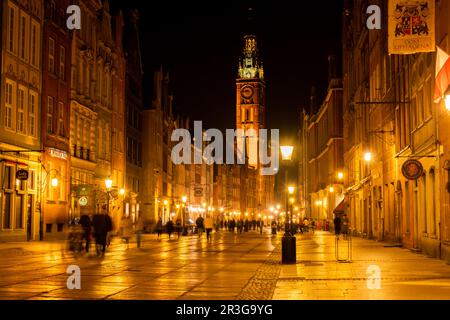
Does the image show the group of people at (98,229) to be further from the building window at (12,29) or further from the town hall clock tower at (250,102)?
the town hall clock tower at (250,102)

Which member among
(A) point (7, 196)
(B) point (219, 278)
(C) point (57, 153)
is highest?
(C) point (57, 153)

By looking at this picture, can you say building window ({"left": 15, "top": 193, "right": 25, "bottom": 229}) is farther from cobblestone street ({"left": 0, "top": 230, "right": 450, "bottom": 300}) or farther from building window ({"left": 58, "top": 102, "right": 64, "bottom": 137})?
cobblestone street ({"left": 0, "top": 230, "right": 450, "bottom": 300})

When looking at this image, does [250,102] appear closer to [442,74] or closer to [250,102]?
[250,102]

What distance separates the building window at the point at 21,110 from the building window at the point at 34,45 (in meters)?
2.45

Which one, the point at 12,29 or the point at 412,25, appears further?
the point at 12,29

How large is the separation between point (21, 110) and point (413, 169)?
865 inches

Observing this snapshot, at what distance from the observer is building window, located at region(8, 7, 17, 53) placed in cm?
3722

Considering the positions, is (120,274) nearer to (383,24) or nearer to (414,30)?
(414,30)

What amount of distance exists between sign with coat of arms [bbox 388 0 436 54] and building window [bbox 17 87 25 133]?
73.2 feet

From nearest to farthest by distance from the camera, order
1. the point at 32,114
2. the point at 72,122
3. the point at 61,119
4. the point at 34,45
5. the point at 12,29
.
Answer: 1. the point at 12,29
2. the point at 32,114
3. the point at 34,45
4. the point at 61,119
5. the point at 72,122

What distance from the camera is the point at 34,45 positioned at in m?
40.8

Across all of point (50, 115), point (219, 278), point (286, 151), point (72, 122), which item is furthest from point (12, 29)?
point (219, 278)

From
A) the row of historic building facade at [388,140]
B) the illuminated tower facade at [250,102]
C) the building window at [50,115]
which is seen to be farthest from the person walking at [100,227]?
the illuminated tower facade at [250,102]
